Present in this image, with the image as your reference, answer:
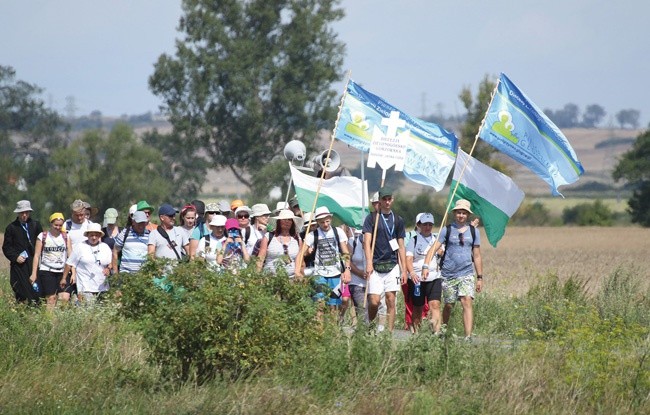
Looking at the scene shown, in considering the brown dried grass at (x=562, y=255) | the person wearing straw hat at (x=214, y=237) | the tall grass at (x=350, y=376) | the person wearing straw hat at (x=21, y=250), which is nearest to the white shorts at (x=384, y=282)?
the person wearing straw hat at (x=214, y=237)

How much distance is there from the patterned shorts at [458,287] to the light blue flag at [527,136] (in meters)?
1.84

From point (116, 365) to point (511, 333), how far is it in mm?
4836

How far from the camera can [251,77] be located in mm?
67812

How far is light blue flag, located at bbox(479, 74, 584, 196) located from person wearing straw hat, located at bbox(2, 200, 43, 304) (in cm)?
569

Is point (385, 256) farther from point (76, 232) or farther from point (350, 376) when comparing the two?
point (76, 232)

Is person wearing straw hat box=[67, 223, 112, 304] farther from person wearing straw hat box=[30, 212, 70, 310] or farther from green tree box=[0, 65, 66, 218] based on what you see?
green tree box=[0, 65, 66, 218]

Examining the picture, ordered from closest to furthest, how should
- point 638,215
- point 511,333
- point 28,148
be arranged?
point 511,333, point 638,215, point 28,148

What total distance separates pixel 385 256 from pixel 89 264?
11.8ft

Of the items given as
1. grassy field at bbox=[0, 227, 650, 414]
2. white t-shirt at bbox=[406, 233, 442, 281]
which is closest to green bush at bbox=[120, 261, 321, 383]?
grassy field at bbox=[0, 227, 650, 414]

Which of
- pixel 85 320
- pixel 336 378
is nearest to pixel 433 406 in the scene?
pixel 336 378

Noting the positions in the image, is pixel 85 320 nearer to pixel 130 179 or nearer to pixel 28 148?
pixel 130 179

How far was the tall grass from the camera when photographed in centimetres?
1084

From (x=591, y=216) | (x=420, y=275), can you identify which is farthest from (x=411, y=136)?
(x=591, y=216)

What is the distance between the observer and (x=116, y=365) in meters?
12.2
